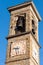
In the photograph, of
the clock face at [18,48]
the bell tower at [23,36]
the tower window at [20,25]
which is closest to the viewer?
the bell tower at [23,36]

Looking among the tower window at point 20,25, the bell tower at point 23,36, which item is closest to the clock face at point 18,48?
the bell tower at point 23,36

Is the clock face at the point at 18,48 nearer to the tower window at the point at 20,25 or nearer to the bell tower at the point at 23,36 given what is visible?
the bell tower at the point at 23,36

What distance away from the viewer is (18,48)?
72.0 feet

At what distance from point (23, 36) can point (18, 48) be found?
3.38ft

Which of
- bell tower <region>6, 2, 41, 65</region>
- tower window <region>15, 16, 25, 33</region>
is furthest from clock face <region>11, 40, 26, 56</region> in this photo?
tower window <region>15, 16, 25, 33</region>

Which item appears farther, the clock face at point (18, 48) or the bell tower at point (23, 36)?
the clock face at point (18, 48)

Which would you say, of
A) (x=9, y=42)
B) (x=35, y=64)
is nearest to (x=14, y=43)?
(x=9, y=42)

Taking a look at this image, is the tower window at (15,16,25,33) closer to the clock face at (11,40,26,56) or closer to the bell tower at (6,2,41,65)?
the bell tower at (6,2,41,65)

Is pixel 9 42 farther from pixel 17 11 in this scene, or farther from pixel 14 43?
pixel 17 11

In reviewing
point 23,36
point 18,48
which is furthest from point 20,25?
point 18,48

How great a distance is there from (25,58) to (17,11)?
16.3 ft

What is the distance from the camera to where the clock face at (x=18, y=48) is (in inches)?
853

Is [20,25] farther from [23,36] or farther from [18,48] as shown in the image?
[18,48]

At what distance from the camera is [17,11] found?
2438 cm
